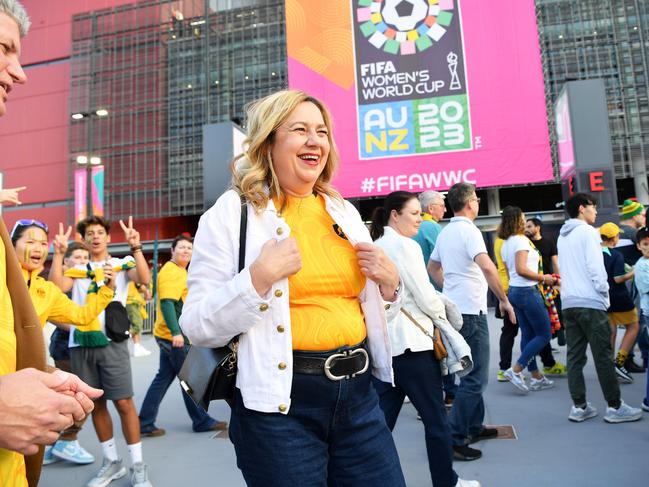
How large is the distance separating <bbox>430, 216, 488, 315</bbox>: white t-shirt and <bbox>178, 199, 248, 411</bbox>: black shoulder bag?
285cm

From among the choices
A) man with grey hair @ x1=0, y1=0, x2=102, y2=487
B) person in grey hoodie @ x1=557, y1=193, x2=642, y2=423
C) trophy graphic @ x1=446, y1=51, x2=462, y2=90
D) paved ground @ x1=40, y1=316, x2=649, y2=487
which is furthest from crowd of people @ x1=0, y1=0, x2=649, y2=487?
trophy graphic @ x1=446, y1=51, x2=462, y2=90

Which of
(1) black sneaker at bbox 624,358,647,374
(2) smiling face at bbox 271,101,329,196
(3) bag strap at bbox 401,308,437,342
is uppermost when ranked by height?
(2) smiling face at bbox 271,101,329,196

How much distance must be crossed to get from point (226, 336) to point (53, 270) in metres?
3.13

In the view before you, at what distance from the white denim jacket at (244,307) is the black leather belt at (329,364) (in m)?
0.06

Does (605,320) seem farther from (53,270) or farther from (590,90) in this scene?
(590,90)

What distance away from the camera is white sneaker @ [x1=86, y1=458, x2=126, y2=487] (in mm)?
3738

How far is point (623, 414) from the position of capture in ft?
14.6

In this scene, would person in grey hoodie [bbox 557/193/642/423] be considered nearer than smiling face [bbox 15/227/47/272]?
No

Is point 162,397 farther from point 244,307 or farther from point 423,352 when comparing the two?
point 244,307

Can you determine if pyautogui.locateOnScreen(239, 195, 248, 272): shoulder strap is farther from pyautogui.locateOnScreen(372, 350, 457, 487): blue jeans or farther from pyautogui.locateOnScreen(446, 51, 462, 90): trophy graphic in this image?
pyautogui.locateOnScreen(446, 51, 462, 90): trophy graphic

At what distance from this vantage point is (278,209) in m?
1.89

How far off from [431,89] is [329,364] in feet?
63.2

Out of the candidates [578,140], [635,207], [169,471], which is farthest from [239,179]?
[578,140]

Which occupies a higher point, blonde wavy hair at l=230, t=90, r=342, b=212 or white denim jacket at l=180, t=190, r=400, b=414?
blonde wavy hair at l=230, t=90, r=342, b=212
